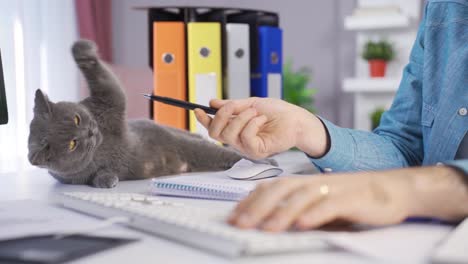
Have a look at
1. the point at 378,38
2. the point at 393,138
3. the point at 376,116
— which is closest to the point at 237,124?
the point at 393,138

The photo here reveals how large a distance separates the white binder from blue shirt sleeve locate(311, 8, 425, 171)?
468 mm

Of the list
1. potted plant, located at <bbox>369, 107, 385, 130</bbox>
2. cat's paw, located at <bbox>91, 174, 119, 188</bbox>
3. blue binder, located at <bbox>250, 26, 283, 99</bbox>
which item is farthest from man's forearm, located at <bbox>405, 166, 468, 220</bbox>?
potted plant, located at <bbox>369, 107, 385, 130</bbox>

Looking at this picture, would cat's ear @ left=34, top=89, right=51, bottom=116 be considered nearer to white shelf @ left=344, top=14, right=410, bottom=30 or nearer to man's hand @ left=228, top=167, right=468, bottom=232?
man's hand @ left=228, top=167, right=468, bottom=232

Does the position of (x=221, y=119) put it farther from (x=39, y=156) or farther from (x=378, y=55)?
(x=378, y=55)

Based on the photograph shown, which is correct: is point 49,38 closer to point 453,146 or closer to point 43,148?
point 43,148

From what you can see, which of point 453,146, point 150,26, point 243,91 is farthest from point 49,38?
point 453,146

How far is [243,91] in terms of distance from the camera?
1410 mm

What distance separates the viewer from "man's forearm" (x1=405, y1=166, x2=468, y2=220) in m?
0.51

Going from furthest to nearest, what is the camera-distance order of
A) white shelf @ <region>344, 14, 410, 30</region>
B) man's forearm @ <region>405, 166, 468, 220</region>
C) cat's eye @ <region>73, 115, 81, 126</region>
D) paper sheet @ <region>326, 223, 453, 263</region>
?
1. white shelf @ <region>344, 14, 410, 30</region>
2. cat's eye @ <region>73, 115, 81, 126</region>
3. man's forearm @ <region>405, 166, 468, 220</region>
4. paper sheet @ <region>326, 223, 453, 263</region>

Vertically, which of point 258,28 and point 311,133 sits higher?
point 258,28

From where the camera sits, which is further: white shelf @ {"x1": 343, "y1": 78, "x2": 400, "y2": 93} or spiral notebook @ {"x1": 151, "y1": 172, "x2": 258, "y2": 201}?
white shelf @ {"x1": 343, "y1": 78, "x2": 400, "y2": 93}

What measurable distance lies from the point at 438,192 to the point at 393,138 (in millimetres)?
486

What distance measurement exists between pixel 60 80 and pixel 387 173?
2878 mm

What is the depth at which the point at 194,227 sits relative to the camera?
1.51 feet
